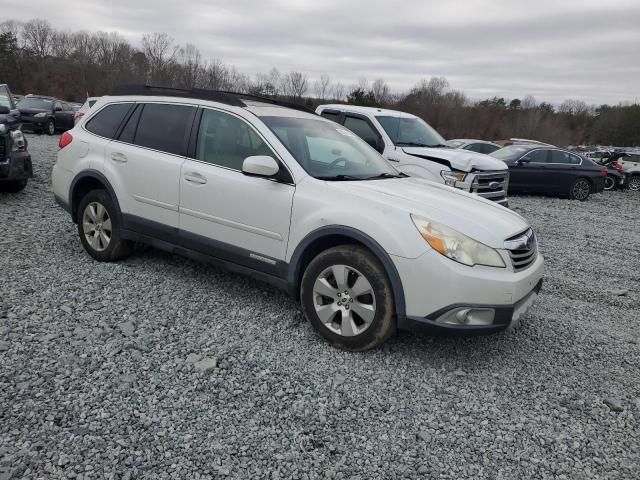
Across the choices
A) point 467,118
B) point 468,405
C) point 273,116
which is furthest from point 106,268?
point 467,118

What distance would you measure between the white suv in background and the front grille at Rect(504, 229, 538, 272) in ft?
14.0

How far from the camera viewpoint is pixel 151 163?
459 centimetres

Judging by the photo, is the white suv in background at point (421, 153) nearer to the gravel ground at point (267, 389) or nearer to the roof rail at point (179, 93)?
the gravel ground at point (267, 389)

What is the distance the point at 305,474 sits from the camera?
97.2 inches

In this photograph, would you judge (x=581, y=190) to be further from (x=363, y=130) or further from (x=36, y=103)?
(x=36, y=103)

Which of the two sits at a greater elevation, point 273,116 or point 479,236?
point 273,116

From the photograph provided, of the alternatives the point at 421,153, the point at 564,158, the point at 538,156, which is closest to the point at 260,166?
the point at 421,153

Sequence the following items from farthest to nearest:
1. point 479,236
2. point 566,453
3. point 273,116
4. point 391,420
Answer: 1. point 273,116
2. point 479,236
3. point 391,420
4. point 566,453

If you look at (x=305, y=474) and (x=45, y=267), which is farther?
(x=45, y=267)

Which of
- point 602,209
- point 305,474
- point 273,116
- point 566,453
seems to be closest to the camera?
point 305,474

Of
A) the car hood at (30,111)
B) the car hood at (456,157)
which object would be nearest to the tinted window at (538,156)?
the car hood at (456,157)

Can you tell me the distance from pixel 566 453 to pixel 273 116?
3300 millimetres

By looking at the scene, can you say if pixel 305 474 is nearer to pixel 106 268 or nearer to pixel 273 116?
pixel 273 116

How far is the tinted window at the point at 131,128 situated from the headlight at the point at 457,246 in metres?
3.09
